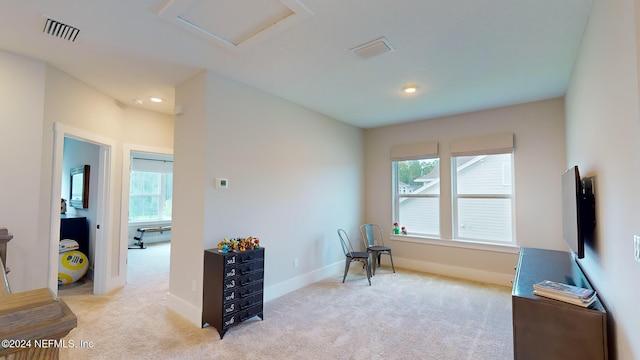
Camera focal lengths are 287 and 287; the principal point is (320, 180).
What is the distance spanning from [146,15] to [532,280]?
348cm

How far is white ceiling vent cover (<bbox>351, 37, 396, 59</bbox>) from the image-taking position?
7.96 ft

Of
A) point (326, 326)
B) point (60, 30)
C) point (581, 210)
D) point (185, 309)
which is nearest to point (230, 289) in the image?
point (185, 309)

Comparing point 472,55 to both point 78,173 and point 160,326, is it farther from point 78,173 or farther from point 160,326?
point 78,173

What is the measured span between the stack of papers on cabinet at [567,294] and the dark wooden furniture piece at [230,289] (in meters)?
2.39

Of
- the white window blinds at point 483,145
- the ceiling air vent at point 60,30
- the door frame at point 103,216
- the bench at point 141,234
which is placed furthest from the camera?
the bench at point 141,234

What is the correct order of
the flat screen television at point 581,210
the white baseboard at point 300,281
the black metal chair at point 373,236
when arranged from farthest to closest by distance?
the black metal chair at point 373,236, the white baseboard at point 300,281, the flat screen television at point 581,210

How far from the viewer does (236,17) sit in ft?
6.88

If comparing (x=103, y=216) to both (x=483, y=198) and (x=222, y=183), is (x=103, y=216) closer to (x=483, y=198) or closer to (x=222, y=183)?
(x=222, y=183)

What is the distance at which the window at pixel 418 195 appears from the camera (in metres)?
4.91

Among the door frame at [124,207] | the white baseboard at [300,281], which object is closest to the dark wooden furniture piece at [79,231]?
the door frame at [124,207]

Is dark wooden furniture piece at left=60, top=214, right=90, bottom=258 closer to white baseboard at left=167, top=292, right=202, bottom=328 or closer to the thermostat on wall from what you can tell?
white baseboard at left=167, top=292, right=202, bottom=328

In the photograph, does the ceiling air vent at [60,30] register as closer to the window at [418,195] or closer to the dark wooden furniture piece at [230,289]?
the dark wooden furniture piece at [230,289]

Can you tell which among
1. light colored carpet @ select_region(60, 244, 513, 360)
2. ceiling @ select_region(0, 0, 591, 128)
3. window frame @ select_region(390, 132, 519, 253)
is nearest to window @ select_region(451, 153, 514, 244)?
window frame @ select_region(390, 132, 519, 253)

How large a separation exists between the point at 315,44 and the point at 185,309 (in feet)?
9.75
